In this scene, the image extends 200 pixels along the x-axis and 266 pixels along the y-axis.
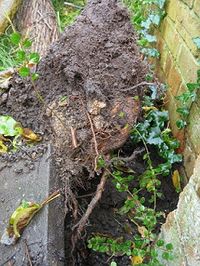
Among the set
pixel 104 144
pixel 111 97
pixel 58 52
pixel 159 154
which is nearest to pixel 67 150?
pixel 104 144

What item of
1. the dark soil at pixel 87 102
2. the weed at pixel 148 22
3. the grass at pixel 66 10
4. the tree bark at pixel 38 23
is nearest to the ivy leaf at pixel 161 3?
the weed at pixel 148 22

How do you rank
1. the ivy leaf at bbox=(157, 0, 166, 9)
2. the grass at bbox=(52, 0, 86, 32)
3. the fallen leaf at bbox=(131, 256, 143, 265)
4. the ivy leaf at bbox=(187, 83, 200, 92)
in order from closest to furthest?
the fallen leaf at bbox=(131, 256, 143, 265), the ivy leaf at bbox=(187, 83, 200, 92), the ivy leaf at bbox=(157, 0, 166, 9), the grass at bbox=(52, 0, 86, 32)

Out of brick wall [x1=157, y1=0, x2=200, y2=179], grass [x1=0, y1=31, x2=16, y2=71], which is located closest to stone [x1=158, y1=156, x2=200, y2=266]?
brick wall [x1=157, y1=0, x2=200, y2=179]

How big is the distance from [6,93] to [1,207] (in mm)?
729

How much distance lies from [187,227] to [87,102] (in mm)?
737

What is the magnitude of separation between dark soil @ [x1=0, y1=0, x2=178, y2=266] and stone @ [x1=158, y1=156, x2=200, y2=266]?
1.43 ft

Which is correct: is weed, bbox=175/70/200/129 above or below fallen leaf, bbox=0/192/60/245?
above

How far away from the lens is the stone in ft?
3.90

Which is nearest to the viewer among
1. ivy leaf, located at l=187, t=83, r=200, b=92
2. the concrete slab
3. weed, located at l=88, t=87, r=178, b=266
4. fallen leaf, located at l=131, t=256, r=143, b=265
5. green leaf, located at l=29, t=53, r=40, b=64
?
the concrete slab

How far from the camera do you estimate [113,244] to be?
1.48 meters

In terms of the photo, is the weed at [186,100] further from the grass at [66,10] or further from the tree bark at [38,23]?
the grass at [66,10]

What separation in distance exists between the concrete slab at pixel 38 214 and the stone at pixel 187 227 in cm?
43

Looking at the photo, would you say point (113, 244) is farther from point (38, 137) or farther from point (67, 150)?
point (38, 137)

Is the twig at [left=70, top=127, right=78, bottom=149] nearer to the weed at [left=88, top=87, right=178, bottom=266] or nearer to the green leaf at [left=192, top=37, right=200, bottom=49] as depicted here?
the weed at [left=88, top=87, right=178, bottom=266]
